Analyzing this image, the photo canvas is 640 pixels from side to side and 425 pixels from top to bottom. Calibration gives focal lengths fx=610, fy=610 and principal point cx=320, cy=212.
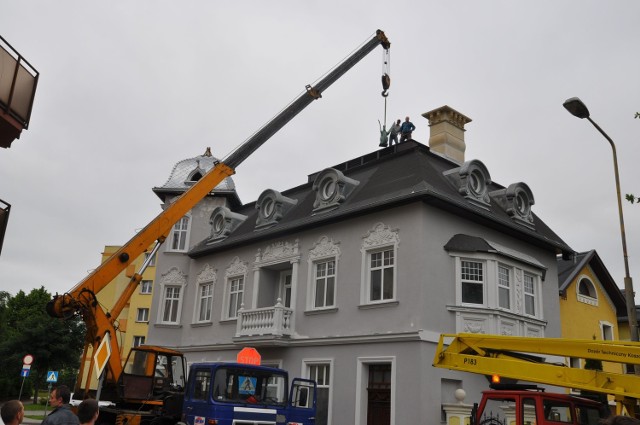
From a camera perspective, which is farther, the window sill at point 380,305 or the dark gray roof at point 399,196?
the dark gray roof at point 399,196

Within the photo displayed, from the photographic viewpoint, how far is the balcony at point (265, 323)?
70.0 feet

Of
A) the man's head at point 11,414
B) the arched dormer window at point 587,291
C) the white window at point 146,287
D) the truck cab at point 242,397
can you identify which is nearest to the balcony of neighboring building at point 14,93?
the truck cab at point 242,397

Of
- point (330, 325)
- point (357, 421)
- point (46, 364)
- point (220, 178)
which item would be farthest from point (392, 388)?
point (46, 364)

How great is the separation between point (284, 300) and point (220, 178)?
6023 mm

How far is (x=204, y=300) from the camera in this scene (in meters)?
27.4

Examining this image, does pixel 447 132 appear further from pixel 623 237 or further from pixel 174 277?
pixel 174 277

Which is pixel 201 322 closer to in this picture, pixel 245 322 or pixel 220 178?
pixel 245 322

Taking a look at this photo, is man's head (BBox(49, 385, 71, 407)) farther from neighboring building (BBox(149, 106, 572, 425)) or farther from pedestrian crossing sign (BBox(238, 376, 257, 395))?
neighboring building (BBox(149, 106, 572, 425))

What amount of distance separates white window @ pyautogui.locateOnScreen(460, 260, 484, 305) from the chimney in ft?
23.1

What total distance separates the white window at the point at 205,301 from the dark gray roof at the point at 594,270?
48.6ft

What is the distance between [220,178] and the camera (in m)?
20.6

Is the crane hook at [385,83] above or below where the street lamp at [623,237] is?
above

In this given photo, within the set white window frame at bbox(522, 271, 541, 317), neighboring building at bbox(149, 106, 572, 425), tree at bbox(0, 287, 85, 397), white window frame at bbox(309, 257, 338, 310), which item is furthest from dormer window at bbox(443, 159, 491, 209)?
tree at bbox(0, 287, 85, 397)

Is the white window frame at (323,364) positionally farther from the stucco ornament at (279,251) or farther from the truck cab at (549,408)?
the truck cab at (549,408)
